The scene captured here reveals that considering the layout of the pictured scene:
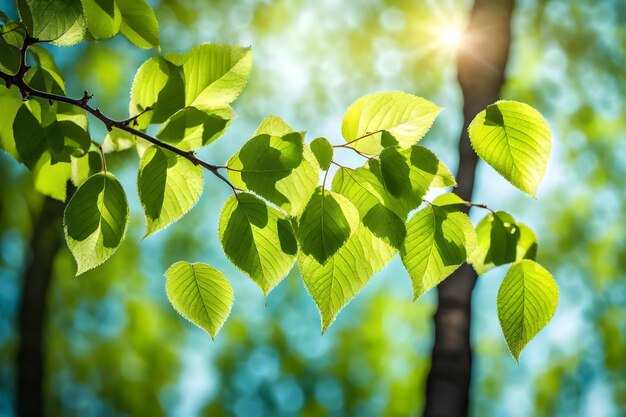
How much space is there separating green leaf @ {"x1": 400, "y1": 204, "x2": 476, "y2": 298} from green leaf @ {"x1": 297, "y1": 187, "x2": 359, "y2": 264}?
3.7 inches

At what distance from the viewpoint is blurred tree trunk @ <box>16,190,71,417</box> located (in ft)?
15.7

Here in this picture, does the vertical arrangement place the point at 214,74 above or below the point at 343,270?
above

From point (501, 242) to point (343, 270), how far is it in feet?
0.83

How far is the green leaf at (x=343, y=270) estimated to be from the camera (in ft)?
2.05

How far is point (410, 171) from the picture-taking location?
2.04ft

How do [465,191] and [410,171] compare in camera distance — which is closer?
[410,171]

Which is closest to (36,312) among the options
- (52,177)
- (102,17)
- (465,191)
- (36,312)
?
(36,312)

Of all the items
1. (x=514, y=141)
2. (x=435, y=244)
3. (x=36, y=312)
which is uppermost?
(x=36, y=312)

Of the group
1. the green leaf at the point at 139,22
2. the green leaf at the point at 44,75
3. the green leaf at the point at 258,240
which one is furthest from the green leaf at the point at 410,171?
the green leaf at the point at 44,75

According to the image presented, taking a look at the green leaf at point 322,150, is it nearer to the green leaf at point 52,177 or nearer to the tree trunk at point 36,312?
the green leaf at point 52,177

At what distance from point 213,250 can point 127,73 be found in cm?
290

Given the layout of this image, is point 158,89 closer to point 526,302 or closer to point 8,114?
point 8,114

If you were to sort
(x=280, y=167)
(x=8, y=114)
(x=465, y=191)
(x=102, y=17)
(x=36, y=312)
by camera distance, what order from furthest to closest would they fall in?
(x=36, y=312)
(x=465, y=191)
(x=8, y=114)
(x=102, y=17)
(x=280, y=167)

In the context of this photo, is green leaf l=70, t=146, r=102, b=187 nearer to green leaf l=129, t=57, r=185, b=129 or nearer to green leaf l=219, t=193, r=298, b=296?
green leaf l=129, t=57, r=185, b=129
